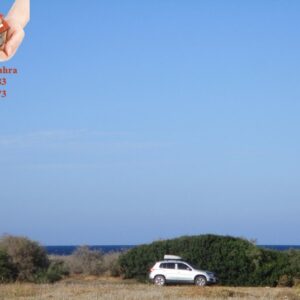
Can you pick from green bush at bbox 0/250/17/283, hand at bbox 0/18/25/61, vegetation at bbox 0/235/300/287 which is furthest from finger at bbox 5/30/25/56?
green bush at bbox 0/250/17/283

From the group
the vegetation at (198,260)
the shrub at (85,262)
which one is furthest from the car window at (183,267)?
the shrub at (85,262)

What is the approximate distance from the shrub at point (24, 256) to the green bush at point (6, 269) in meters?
0.29

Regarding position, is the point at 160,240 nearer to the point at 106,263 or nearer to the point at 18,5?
the point at 106,263

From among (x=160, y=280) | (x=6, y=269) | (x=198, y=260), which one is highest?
(x=198, y=260)

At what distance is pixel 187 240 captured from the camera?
54312 millimetres

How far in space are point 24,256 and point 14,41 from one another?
106 feet

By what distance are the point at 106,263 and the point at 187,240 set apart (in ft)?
30.1

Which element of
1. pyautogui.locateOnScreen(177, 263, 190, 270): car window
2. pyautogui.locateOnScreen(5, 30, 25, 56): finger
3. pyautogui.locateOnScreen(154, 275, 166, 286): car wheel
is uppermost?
pyautogui.locateOnScreen(5, 30, 25, 56): finger

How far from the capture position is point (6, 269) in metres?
51.8

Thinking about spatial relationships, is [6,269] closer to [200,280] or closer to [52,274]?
[52,274]

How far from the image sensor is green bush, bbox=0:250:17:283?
169ft


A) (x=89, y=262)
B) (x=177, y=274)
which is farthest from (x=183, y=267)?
(x=89, y=262)

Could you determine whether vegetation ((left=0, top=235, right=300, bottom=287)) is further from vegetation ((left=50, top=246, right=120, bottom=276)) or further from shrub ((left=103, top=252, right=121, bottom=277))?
vegetation ((left=50, top=246, right=120, bottom=276))

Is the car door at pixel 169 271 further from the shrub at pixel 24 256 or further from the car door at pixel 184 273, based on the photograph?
the shrub at pixel 24 256
